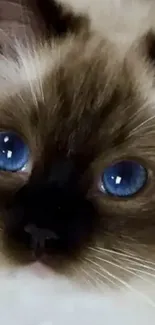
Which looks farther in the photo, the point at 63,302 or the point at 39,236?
the point at 63,302

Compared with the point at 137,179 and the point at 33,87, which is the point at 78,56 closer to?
the point at 33,87

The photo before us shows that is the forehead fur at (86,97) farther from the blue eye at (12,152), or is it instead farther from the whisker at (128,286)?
the whisker at (128,286)

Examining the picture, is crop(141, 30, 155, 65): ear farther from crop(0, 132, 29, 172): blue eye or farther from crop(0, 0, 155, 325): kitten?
crop(0, 132, 29, 172): blue eye

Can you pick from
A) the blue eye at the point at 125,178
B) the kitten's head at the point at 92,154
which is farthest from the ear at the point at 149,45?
the blue eye at the point at 125,178

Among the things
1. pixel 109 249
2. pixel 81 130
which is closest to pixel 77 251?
pixel 109 249

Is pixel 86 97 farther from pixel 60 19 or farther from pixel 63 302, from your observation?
pixel 63 302

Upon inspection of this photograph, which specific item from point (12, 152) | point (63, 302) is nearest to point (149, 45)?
point (12, 152)

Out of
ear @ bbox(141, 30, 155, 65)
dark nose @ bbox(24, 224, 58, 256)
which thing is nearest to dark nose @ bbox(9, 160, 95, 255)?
dark nose @ bbox(24, 224, 58, 256)
